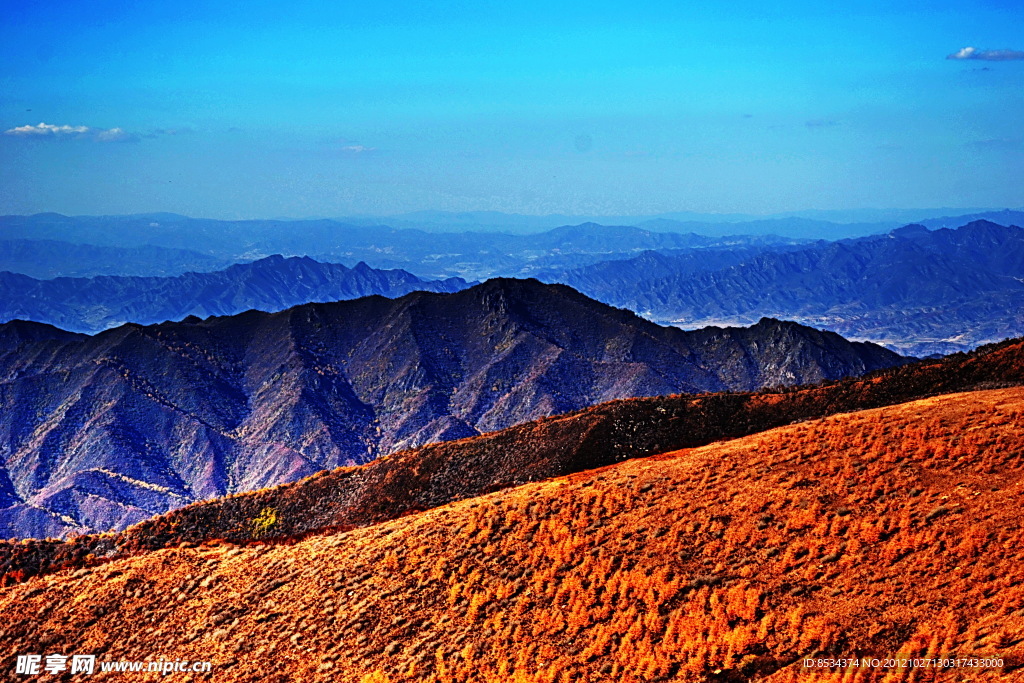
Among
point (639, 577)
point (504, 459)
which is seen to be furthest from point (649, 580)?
point (504, 459)

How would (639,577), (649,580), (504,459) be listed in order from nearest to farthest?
1. (649,580)
2. (639,577)
3. (504,459)

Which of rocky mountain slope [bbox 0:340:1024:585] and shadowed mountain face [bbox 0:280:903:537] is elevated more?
rocky mountain slope [bbox 0:340:1024:585]

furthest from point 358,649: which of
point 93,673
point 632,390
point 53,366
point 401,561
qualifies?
point 53,366

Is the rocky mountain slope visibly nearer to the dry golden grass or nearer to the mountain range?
the mountain range

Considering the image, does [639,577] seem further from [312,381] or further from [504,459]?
[312,381]

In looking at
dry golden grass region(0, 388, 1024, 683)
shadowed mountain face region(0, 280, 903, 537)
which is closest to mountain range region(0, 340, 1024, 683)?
dry golden grass region(0, 388, 1024, 683)
